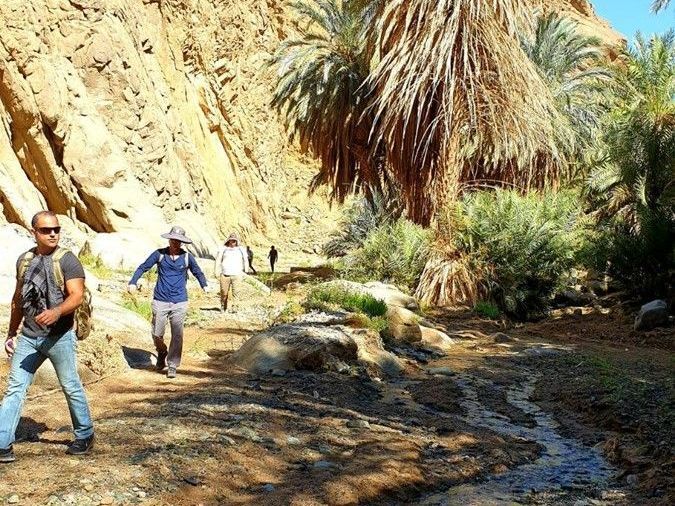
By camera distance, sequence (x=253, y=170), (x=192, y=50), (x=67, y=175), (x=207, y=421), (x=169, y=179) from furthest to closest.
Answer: (x=253, y=170)
(x=192, y=50)
(x=169, y=179)
(x=67, y=175)
(x=207, y=421)

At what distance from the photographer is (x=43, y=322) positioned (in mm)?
3984

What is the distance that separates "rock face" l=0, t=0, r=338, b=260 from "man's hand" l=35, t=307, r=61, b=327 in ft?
45.5

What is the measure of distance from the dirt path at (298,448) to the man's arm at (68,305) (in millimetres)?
859

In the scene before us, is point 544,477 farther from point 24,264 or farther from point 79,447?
point 24,264

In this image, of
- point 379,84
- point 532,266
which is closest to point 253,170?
point 379,84

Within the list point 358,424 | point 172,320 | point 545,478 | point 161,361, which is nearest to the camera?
point 545,478

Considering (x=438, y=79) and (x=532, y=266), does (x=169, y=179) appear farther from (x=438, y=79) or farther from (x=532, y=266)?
(x=532, y=266)

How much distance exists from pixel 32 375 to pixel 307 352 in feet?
12.5

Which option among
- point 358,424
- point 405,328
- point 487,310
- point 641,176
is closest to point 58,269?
point 358,424

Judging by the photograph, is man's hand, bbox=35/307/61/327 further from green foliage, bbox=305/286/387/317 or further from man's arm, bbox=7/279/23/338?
green foliage, bbox=305/286/387/317

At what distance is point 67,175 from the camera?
749 inches

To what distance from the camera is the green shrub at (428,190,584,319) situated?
13.9 meters

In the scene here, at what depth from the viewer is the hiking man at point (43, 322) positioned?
4062 millimetres

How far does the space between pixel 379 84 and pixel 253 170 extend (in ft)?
74.9
